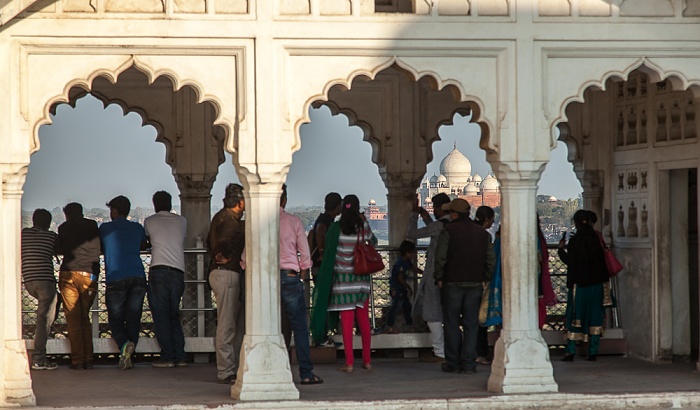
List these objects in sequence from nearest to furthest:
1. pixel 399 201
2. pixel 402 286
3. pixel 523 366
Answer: pixel 523 366, pixel 402 286, pixel 399 201

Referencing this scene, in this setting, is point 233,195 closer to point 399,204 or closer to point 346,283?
point 346,283

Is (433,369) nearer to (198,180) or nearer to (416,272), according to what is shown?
(416,272)

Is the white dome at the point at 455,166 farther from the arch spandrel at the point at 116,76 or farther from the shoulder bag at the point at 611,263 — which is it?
the arch spandrel at the point at 116,76

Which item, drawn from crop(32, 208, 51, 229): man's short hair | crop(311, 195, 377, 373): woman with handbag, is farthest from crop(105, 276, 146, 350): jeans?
crop(311, 195, 377, 373): woman with handbag

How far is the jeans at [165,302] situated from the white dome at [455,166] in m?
78.7


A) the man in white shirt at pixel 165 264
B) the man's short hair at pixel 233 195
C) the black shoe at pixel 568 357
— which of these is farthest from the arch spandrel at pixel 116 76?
the black shoe at pixel 568 357

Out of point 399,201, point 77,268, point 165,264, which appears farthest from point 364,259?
point 399,201

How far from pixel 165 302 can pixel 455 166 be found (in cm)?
8007

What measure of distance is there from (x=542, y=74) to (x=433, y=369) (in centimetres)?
318

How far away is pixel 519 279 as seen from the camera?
1030cm

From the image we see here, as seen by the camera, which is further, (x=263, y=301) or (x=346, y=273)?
(x=346, y=273)

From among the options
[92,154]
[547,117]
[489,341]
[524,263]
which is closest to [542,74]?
[547,117]

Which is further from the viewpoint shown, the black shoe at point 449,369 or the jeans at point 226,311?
the black shoe at point 449,369

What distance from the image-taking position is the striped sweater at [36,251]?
1178cm
